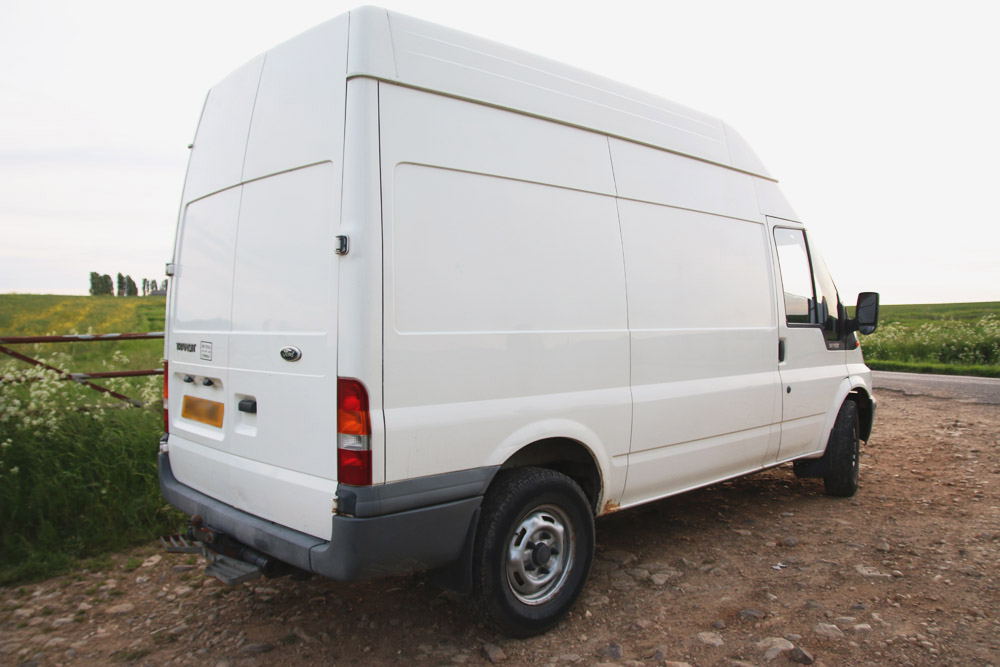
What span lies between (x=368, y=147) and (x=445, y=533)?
1.59m

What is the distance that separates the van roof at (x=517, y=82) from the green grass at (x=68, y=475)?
3.42 metres

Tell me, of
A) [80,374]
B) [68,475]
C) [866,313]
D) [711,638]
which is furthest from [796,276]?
[80,374]

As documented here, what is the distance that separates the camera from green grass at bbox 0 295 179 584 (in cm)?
440

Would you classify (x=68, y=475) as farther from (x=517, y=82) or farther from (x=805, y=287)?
(x=805, y=287)

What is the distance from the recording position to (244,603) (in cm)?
380

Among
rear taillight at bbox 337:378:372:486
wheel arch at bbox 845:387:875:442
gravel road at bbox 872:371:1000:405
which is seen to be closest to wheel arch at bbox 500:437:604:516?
rear taillight at bbox 337:378:372:486

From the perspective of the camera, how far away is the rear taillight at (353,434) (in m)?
2.71

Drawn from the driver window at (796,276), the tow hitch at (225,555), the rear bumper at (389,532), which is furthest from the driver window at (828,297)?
the tow hitch at (225,555)

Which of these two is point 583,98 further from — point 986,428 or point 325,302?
point 986,428

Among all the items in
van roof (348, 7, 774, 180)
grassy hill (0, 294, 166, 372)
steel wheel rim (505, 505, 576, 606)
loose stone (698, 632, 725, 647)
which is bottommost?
loose stone (698, 632, 725, 647)

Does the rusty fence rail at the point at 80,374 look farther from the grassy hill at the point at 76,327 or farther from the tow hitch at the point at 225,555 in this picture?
the tow hitch at the point at 225,555

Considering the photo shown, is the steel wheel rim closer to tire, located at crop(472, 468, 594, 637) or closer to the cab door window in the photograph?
tire, located at crop(472, 468, 594, 637)

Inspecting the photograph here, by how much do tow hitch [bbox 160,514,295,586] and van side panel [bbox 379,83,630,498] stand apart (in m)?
0.82

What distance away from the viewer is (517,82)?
3402 mm
